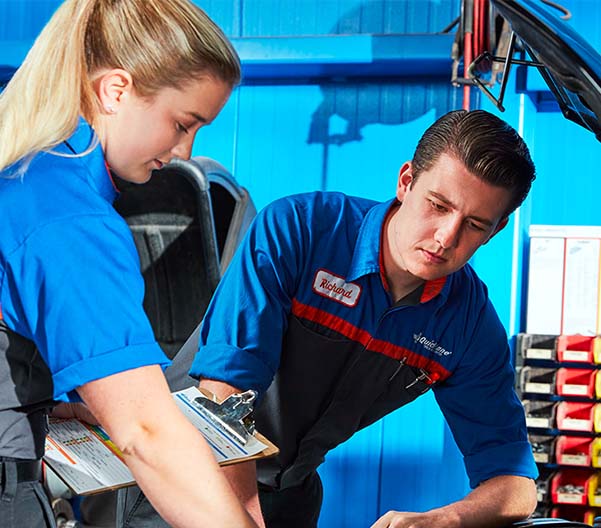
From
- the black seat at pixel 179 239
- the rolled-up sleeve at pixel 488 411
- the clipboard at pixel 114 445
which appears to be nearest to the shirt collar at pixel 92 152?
the clipboard at pixel 114 445

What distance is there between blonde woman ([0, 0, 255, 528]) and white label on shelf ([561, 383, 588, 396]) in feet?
11.4

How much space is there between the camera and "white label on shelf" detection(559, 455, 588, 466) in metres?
4.37

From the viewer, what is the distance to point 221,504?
3.64 feet

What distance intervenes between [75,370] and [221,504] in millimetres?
248

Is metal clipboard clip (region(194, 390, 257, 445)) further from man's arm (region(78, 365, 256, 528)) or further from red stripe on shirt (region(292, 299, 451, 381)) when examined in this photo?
red stripe on shirt (region(292, 299, 451, 381))

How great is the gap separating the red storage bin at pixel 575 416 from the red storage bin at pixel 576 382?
0.06 meters

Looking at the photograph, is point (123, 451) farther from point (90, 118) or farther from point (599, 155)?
point (599, 155)

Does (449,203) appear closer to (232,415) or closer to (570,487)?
(232,415)

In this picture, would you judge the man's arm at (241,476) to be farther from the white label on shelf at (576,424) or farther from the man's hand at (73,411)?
the white label on shelf at (576,424)

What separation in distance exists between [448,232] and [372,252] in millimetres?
241

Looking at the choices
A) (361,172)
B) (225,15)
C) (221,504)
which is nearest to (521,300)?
(361,172)

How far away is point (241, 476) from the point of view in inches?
72.5

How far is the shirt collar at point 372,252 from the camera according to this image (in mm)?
2121

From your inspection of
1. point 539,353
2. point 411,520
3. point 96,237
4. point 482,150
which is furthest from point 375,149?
point 96,237
